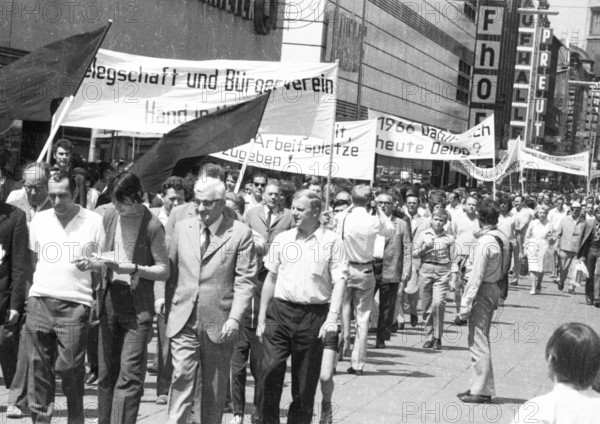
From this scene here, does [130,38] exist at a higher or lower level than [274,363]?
higher

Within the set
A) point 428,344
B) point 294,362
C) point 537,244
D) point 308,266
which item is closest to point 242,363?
point 294,362

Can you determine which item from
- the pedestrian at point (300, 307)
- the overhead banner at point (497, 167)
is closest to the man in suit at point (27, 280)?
the pedestrian at point (300, 307)

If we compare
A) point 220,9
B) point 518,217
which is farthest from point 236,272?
point 220,9

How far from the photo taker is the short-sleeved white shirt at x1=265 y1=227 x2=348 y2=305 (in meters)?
8.34

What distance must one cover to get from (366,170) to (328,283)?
8779 mm

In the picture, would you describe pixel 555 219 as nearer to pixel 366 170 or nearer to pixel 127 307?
pixel 366 170

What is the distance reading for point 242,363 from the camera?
9109 millimetres

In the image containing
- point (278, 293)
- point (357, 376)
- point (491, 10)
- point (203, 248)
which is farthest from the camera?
point (491, 10)

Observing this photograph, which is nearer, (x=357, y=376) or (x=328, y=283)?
(x=328, y=283)

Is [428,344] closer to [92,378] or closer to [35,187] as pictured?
[92,378]

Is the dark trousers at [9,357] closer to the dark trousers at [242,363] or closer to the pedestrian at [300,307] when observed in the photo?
the dark trousers at [242,363]

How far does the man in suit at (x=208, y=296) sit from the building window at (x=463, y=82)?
66720mm

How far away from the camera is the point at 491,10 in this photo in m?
72.3

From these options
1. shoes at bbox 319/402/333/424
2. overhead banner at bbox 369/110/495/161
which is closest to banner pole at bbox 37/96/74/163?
shoes at bbox 319/402/333/424
